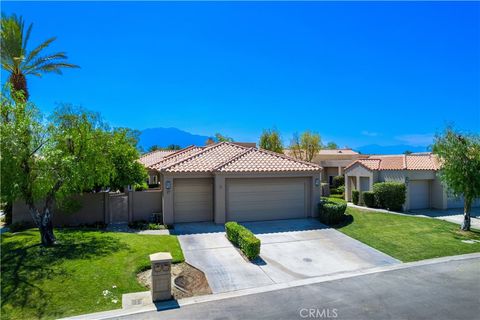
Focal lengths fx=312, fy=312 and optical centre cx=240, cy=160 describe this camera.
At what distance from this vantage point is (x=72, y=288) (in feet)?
28.5

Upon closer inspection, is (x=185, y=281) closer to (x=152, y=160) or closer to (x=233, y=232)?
(x=233, y=232)

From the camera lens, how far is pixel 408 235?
1506 centimetres

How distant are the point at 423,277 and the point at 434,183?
1510 cm

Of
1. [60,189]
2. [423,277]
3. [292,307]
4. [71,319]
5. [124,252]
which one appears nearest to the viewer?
[71,319]

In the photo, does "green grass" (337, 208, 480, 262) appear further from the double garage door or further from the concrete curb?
the double garage door

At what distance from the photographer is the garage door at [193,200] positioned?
16.8m

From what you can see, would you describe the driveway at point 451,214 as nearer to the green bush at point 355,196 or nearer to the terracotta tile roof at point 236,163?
the green bush at point 355,196

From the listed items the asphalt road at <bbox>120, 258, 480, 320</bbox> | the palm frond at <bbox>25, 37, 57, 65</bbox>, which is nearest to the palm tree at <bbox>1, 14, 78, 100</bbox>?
the palm frond at <bbox>25, 37, 57, 65</bbox>

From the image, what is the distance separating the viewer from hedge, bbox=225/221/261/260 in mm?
11516

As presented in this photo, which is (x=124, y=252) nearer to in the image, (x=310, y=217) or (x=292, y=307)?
(x=292, y=307)

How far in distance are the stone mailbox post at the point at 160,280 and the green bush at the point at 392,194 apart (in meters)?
17.9

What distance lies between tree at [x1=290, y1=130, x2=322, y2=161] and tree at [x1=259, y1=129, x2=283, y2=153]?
219cm

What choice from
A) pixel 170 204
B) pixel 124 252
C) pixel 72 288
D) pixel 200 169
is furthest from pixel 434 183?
pixel 72 288

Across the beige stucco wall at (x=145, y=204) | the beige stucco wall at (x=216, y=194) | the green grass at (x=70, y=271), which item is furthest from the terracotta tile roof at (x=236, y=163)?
the green grass at (x=70, y=271)
